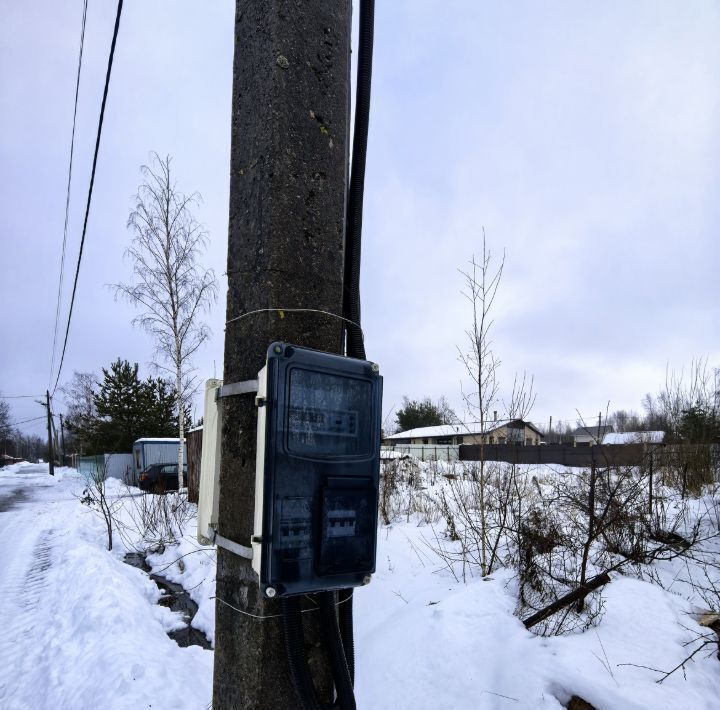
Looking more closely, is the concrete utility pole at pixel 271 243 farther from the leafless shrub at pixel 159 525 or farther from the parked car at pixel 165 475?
the parked car at pixel 165 475

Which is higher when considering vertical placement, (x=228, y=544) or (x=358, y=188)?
(x=358, y=188)

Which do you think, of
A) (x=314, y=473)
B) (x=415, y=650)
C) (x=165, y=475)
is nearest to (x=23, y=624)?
(x=415, y=650)

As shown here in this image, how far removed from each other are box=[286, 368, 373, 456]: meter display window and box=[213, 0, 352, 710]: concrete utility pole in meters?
0.12

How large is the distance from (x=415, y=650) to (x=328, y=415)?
260 centimetres

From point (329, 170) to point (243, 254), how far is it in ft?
1.03

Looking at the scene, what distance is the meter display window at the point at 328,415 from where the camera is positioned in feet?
3.41

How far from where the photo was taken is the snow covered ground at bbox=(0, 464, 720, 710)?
250 cm

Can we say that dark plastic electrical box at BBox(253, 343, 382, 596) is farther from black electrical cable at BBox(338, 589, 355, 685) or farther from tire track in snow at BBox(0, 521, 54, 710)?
tire track in snow at BBox(0, 521, 54, 710)

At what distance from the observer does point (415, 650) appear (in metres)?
3.03

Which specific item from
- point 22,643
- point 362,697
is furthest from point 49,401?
point 362,697

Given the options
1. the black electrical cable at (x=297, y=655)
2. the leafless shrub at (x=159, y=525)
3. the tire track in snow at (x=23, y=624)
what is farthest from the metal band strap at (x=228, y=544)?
the leafless shrub at (x=159, y=525)

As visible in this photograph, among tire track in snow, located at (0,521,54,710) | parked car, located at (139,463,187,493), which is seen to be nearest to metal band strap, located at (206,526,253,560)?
tire track in snow, located at (0,521,54,710)

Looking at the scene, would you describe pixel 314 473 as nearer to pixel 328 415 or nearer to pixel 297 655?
pixel 328 415

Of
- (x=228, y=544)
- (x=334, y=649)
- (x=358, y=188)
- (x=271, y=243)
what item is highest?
(x=358, y=188)
